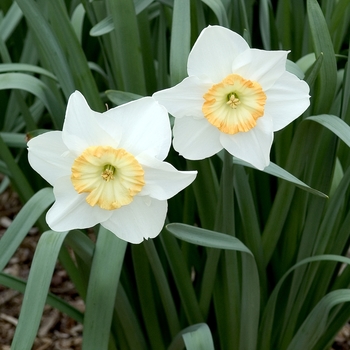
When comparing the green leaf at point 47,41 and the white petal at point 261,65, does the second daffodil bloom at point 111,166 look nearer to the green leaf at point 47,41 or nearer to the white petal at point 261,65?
the white petal at point 261,65

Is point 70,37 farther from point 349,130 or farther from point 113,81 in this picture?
point 349,130

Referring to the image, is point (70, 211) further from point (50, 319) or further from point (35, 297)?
point (50, 319)

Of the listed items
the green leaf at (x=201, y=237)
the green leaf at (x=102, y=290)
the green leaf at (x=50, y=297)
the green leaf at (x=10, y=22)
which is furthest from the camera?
the green leaf at (x=10, y=22)

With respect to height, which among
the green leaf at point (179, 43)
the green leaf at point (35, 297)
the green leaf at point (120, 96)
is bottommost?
the green leaf at point (35, 297)

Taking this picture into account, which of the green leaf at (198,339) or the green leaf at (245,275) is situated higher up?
the green leaf at (245,275)

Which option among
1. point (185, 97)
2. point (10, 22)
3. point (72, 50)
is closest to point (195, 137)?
point (185, 97)

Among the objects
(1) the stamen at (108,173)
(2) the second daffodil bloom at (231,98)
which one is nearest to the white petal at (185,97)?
(2) the second daffodil bloom at (231,98)

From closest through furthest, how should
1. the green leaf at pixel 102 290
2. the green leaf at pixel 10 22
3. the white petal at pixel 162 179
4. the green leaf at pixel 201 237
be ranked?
1. the white petal at pixel 162 179
2. the green leaf at pixel 201 237
3. the green leaf at pixel 102 290
4. the green leaf at pixel 10 22

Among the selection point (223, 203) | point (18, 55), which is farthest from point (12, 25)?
point (223, 203)

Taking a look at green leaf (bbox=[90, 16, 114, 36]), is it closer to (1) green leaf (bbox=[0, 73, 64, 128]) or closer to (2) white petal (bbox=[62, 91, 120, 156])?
(1) green leaf (bbox=[0, 73, 64, 128])
